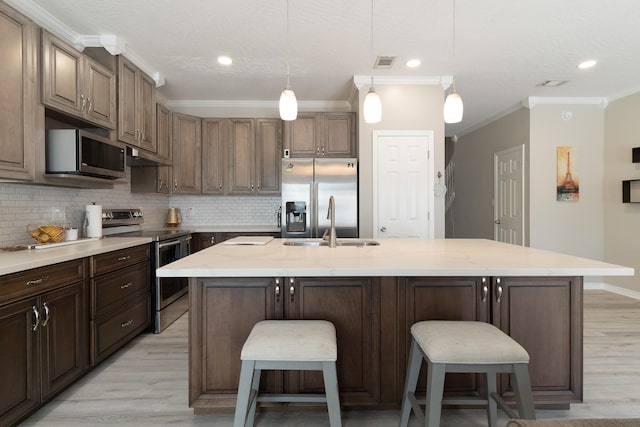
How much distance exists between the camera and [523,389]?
1.36 metres

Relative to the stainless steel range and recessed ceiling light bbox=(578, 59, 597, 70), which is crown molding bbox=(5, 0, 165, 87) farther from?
recessed ceiling light bbox=(578, 59, 597, 70)

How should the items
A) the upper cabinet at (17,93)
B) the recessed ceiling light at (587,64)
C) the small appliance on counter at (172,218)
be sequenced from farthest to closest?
1. the small appliance on counter at (172,218)
2. the recessed ceiling light at (587,64)
3. the upper cabinet at (17,93)

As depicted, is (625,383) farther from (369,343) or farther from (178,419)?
(178,419)

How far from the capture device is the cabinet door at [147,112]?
342 centimetres

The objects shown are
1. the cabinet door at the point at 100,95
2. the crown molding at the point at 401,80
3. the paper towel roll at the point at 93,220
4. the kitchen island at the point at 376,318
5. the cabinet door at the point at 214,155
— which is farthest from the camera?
the cabinet door at the point at 214,155

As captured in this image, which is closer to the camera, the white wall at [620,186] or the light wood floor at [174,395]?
the light wood floor at [174,395]

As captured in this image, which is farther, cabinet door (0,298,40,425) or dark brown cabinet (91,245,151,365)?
dark brown cabinet (91,245,151,365)

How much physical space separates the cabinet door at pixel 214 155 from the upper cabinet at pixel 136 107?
36.6 inches

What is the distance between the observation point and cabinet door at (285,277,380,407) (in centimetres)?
179

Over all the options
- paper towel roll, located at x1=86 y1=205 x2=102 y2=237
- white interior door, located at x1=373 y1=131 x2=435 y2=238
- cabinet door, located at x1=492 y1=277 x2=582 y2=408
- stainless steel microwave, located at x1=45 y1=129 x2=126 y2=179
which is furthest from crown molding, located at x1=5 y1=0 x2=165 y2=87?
cabinet door, located at x1=492 y1=277 x2=582 y2=408

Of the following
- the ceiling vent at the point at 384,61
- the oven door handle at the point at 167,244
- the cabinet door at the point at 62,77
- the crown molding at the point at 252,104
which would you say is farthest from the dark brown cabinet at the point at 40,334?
the crown molding at the point at 252,104

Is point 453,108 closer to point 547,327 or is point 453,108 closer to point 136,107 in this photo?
point 547,327

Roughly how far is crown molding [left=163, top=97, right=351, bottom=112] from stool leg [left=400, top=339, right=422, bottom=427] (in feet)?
12.6

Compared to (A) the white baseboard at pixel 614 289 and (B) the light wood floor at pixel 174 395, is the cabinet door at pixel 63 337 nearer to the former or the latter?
(B) the light wood floor at pixel 174 395
